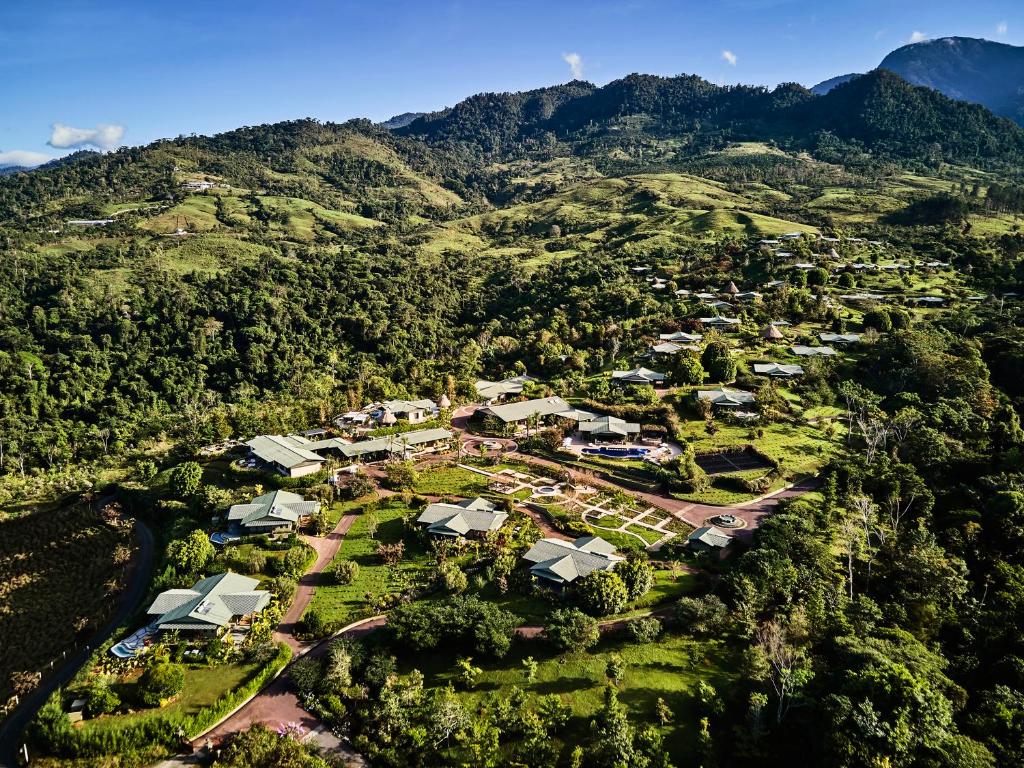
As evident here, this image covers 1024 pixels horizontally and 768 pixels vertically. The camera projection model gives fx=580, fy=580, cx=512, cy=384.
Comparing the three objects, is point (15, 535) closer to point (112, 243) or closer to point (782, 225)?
point (112, 243)

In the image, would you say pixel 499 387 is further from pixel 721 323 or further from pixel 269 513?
pixel 721 323

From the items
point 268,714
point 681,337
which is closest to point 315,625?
point 268,714

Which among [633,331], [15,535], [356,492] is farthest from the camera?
[633,331]

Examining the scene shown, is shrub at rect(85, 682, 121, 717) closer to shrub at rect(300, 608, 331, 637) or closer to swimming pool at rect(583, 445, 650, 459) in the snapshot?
shrub at rect(300, 608, 331, 637)

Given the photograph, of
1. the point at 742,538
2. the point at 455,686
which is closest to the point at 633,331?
the point at 742,538

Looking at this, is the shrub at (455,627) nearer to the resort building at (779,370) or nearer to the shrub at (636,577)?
the shrub at (636,577)

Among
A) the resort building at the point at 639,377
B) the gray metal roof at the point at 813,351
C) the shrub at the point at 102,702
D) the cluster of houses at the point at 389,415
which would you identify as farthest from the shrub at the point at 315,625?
the gray metal roof at the point at 813,351
